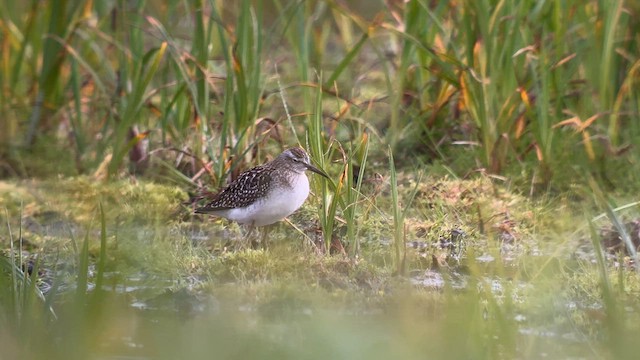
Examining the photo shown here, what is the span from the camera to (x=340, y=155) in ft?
28.0

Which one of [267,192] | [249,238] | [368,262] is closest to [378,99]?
[249,238]

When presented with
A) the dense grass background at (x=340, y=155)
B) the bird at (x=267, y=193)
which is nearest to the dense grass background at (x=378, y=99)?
the dense grass background at (x=340, y=155)

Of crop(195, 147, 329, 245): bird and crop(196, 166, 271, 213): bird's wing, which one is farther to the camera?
crop(196, 166, 271, 213): bird's wing

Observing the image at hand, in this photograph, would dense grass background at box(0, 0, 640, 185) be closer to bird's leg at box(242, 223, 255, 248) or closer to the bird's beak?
the bird's beak

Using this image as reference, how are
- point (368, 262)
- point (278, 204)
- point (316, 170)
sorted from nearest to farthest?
point (368, 262)
point (316, 170)
point (278, 204)

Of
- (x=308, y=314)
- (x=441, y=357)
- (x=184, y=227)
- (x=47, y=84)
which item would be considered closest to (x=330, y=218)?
(x=308, y=314)

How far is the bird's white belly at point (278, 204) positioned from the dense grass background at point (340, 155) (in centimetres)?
16

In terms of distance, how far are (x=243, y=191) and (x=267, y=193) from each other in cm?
24

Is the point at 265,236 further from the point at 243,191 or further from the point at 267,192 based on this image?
the point at 267,192

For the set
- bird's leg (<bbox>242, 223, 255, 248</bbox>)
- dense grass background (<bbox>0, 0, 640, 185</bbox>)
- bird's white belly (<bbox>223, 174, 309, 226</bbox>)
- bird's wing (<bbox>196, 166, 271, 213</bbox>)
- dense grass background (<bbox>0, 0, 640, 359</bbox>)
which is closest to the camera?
dense grass background (<bbox>0, 0, 640, 359</bbox>)

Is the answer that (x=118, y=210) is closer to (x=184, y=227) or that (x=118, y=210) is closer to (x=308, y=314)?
(x=184, y=227)

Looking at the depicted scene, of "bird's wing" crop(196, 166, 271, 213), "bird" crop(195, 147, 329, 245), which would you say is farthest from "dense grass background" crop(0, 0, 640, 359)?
"bird's wing" crop(196, 166, 271, 213)

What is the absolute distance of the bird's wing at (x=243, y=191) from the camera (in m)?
7.09

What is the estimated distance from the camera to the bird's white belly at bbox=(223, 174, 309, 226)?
689 cm
